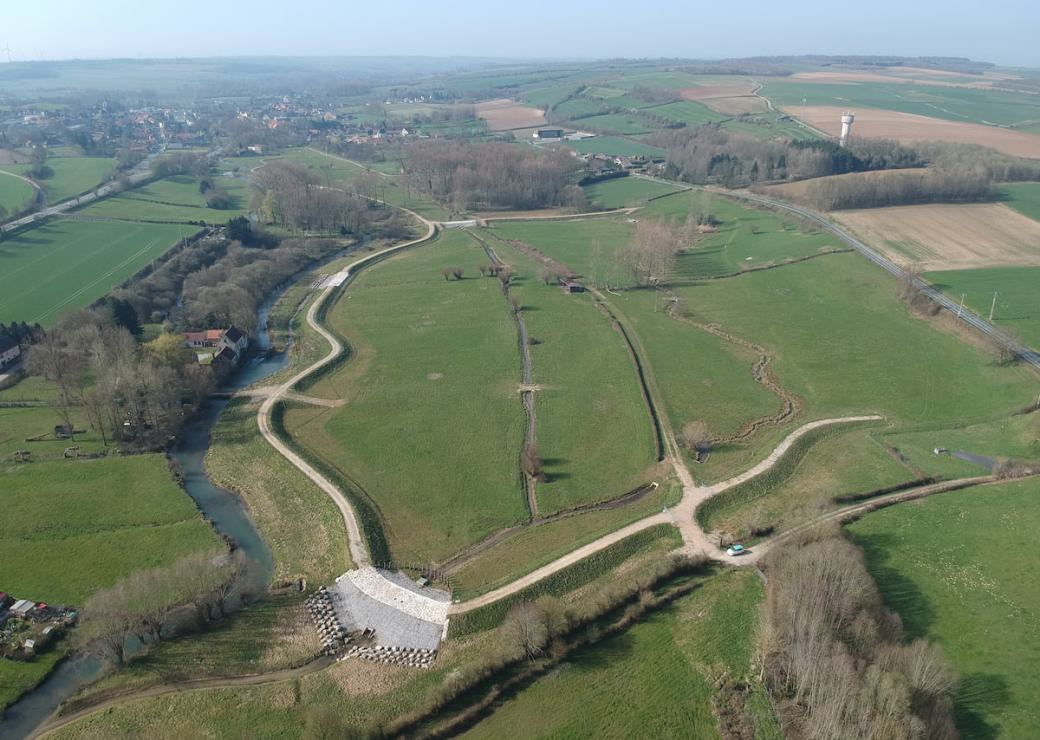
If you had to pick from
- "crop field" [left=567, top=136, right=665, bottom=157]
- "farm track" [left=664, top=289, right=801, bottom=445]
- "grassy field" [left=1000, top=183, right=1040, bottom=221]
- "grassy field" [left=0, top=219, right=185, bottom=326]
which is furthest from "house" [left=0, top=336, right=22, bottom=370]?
"crop field" [left=567, top=136, right=665, bottom=157]

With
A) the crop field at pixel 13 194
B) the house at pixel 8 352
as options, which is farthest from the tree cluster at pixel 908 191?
the crop field at pixel 13 194

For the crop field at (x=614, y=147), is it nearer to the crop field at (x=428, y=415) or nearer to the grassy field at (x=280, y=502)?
the crop field at (x=428, y=415)

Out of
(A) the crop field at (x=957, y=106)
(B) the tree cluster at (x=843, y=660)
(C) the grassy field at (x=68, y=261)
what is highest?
(A) the crop field at (x=957, y=106)

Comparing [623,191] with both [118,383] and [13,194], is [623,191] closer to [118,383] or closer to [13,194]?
[118,383]

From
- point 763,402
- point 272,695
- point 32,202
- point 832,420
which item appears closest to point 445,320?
point 763,402

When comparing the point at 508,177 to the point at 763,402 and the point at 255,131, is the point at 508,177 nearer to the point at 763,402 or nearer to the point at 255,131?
the point at 763,402

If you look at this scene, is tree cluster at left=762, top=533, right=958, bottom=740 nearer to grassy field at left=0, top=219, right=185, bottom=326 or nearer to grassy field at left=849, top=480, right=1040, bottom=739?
grassy field at left=849, top=480, right=1040, bottom=739

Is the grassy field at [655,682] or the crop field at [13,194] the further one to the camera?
the crop field at [13,194]

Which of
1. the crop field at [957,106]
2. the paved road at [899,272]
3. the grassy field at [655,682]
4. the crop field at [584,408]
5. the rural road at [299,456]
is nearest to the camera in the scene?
the grassy field at [655,682]
